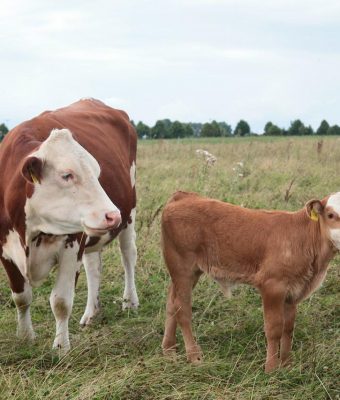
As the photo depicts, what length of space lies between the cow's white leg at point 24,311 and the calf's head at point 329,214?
6.76ft

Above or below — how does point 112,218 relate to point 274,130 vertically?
above

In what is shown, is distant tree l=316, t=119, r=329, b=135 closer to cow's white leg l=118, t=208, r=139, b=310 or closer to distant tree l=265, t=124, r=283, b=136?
distant tree l=265, t=124, r=283, b=136

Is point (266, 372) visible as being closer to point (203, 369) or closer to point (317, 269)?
point (203, 369)

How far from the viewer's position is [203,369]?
386cm

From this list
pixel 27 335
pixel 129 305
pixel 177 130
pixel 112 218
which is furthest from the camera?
pixel 177 130

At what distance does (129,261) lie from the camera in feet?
19.7

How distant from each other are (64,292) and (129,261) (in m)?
1.65

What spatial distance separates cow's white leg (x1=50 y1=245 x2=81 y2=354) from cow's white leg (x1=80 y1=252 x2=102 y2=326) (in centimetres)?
75

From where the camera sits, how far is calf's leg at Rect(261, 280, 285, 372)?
4.02 meters

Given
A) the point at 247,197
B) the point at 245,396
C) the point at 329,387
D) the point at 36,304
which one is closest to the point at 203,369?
the point at 245,396

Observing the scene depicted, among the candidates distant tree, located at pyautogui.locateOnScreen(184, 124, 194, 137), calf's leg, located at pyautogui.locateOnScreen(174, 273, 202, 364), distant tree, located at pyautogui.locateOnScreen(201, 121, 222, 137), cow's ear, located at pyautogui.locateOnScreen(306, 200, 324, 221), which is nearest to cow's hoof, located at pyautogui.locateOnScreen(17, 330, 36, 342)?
calf's leg, located at pyautogui.locateOnScreen(174, 273, 202, 364)

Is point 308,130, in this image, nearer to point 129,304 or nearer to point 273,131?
point 273,131

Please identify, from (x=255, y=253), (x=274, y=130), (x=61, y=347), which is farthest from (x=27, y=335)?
(x=274, y=130)

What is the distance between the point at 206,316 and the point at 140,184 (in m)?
5.61
